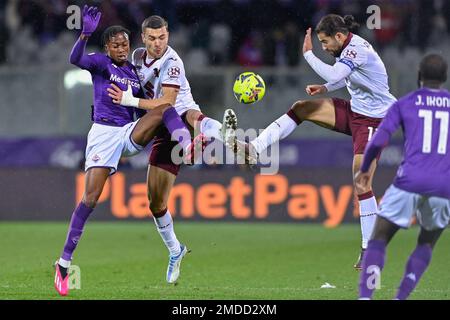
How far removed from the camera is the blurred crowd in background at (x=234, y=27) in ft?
57.5

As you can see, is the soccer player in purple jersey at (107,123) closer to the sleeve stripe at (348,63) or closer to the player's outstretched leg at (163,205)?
the player's outstretched leg at (163,205)

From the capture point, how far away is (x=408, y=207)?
290 inches

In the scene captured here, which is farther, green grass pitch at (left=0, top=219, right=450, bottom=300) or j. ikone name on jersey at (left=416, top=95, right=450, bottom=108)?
green grass pitch at (left=0, top=219, right=450, bottom=300)

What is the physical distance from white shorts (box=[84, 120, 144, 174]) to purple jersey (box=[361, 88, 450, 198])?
305 centimetres

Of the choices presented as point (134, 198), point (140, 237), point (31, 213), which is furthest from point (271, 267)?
point (31, 213)

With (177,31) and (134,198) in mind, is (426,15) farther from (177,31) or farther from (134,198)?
(134,198)

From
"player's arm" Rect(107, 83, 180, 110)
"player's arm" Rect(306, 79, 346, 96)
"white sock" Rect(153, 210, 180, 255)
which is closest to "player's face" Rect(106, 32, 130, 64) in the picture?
"player's arm" Rect(107, 83, 180, 110)

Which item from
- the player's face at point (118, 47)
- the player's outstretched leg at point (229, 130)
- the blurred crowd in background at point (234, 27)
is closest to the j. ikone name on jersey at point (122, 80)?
the player's face at point (118, 47)

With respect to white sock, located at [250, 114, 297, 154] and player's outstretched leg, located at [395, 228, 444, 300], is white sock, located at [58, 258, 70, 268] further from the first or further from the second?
player's outstretched leg, located at [395, 228, 444, 300]

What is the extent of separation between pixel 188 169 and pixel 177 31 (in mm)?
2947

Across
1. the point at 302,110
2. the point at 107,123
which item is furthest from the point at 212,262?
the point at 107,123

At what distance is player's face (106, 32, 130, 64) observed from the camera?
32.1 ft

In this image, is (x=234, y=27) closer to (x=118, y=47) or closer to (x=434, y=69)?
(x=118, y=47)

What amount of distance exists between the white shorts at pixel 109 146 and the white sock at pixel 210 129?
0.64 m
